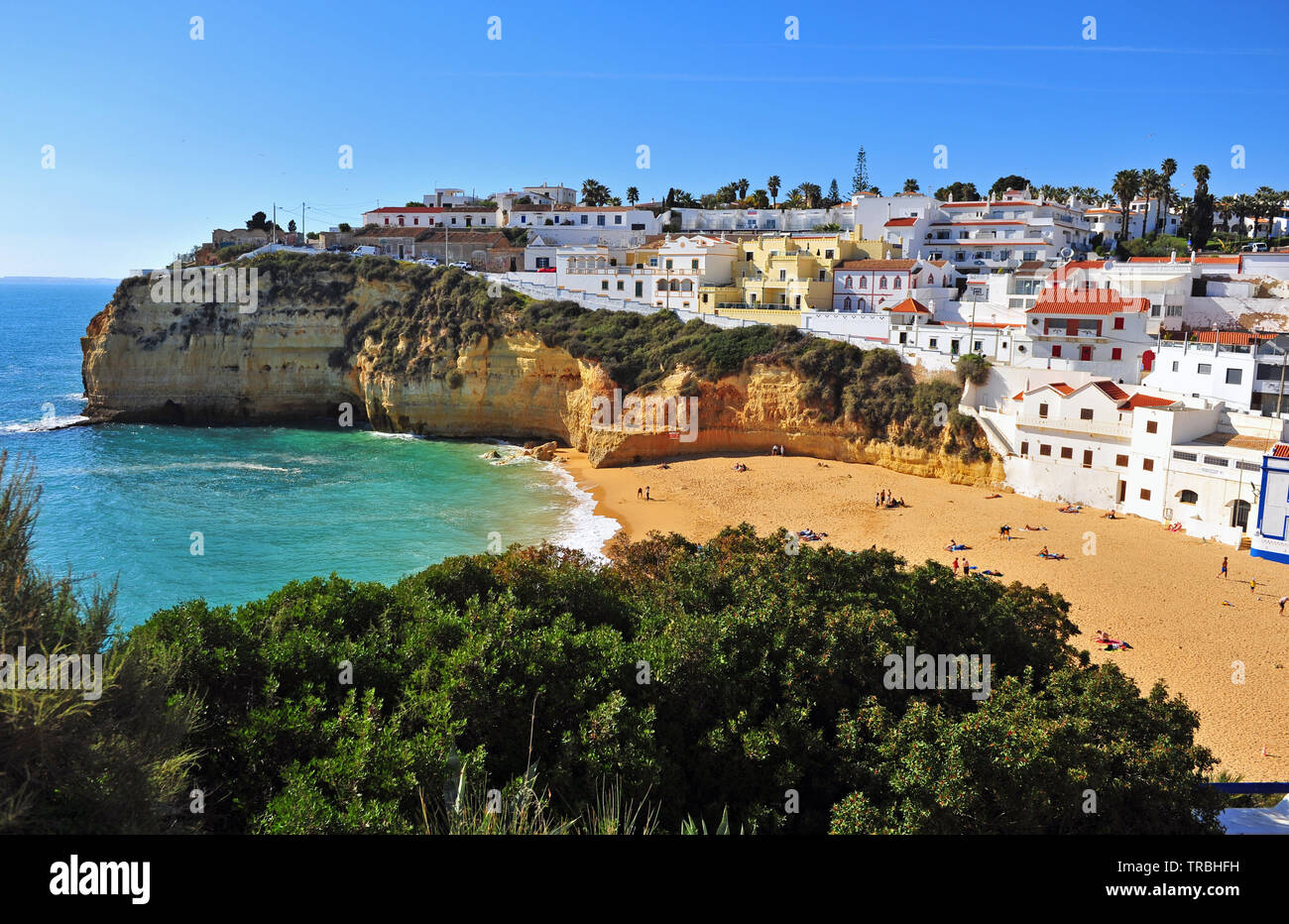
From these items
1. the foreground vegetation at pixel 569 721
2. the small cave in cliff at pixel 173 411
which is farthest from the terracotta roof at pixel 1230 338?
the small cave in cliff at pixel 173 411

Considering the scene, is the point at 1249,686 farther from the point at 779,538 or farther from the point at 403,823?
the point at 403,823

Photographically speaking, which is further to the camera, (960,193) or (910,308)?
(960,193)

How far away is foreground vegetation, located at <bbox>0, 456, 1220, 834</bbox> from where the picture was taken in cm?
829

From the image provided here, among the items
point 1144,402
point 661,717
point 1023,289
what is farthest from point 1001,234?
point 661,717

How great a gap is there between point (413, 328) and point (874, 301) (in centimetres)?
3093

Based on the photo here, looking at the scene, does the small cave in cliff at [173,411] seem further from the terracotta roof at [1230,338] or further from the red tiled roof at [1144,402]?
the terracotta roof at [1230,338]

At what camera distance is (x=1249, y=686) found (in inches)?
811

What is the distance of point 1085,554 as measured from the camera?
1161 inches

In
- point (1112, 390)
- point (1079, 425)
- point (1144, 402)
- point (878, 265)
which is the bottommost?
point (1079, 425)

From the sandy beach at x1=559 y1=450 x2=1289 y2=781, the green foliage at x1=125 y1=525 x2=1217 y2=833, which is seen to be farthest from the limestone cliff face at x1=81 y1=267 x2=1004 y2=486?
the green foliage at x1=125 y1=525 x2=1217 y2=833

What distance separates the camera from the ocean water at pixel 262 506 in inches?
1172

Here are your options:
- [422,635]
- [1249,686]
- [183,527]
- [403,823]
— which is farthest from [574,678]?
[183,527]

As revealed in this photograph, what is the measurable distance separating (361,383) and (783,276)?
98.0ft

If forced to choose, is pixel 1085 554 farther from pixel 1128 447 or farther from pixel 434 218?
pixel 434 218
